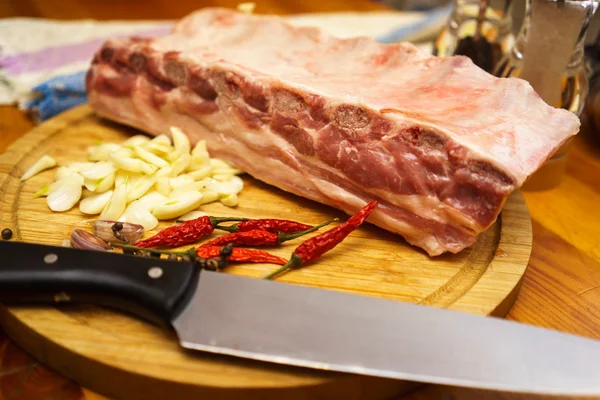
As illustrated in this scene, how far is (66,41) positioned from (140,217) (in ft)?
6.42

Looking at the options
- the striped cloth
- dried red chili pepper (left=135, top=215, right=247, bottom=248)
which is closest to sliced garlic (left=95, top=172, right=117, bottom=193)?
dried red chili pepper (left=135, top=215, right=247, bottom=248)

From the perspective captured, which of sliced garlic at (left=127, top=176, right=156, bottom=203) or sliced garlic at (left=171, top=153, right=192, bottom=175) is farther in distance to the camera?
sliced garlic at (left=171, top=153, right=192, bottom=175)

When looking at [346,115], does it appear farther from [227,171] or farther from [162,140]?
[162,140]

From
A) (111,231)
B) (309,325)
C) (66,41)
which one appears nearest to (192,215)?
(111,231)

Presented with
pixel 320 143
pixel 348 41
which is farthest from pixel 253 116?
pixel 348 41

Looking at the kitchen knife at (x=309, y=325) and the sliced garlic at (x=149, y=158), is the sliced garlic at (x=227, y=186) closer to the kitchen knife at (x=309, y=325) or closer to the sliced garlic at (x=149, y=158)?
the sliced garlic at (x=149, y=158)

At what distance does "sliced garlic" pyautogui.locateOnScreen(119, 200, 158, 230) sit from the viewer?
1.97 metres

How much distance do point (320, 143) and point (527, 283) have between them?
814mm

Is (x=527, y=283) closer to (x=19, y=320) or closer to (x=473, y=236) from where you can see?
(x=473, y=236)

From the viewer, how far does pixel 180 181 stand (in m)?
2.15

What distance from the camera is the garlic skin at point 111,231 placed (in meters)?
1.87

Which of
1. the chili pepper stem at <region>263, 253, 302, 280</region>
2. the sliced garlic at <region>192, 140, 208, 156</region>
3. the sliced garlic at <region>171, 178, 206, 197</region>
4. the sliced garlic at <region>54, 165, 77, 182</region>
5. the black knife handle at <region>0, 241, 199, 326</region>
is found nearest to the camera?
the black knife handle at <region>0, 241, 199, 326</region>

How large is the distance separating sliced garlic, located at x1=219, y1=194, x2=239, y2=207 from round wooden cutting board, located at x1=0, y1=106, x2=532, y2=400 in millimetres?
24

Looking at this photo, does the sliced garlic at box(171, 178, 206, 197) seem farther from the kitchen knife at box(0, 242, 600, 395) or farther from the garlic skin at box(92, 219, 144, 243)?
the kitchen knife at box(0, 242, 600, 395)
